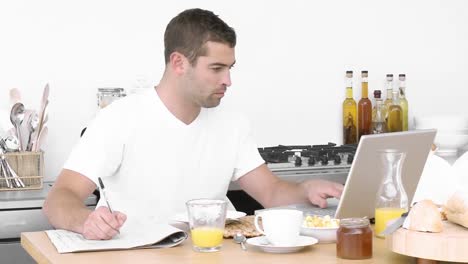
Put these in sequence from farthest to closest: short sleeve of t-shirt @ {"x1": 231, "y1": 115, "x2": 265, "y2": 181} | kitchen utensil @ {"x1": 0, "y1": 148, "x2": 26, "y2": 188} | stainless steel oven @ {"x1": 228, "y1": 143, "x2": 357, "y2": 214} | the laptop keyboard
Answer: stainless steel oven @ {"x1": 228, "y1": 143, "x2": 357, "y2": 214}
kitchen utensil @ {"x1": 0, "y1": 148, "x2": 26, "y2": 188}
short sleeve of t-shirt @ {"x1": 231, "y1": 115, "x2": 265, "y2": 181}
the laptop keyboard

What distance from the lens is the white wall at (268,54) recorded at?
354cm

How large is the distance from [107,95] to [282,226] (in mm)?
1779

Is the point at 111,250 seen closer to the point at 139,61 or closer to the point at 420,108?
the point at 139,61

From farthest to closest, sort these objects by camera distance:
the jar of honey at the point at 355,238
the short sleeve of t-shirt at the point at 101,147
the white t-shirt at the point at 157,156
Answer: the white t-shirt at the point at 157,156 → the short sleeve of t-shirt at the point at 101,147 → the jar of honey at the point at 355,238

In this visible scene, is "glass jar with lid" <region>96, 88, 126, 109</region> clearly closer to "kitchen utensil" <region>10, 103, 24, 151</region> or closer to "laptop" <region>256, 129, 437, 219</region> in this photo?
"kitchen utensil" <region>10, 103, 24, 151</region>

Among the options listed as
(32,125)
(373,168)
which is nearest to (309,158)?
(32,125)

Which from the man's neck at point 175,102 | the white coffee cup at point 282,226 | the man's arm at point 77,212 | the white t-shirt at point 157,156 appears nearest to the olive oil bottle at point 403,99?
the white t-shirt at point 157,156

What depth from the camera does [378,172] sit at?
6.96 ft

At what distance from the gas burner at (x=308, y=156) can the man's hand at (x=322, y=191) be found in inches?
42.5

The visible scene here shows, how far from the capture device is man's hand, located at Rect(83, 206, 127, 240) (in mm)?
2029

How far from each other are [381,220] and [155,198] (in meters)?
0.91

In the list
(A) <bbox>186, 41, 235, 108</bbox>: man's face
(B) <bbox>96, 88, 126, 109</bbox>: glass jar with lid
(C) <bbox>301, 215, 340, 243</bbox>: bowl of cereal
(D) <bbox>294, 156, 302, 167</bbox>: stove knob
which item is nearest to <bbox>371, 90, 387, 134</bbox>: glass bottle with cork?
(D) <bbox>294, 156, 302, 167</bbox>: stove knob

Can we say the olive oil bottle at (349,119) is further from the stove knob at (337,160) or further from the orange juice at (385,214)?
the orange juice at (385,214)

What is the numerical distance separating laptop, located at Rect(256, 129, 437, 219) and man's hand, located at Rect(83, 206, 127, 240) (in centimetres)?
54
